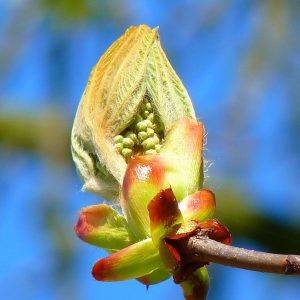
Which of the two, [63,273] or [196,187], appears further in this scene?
[63,273]

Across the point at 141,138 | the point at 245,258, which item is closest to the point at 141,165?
the point at 141,138

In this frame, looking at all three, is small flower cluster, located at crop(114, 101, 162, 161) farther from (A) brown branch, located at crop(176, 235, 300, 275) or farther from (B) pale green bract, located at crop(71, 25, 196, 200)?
(A) brown branch, located at crop(176, 235, 300, 275)

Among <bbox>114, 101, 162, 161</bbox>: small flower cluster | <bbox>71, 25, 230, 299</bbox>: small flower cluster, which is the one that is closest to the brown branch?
<bbox>71, 25, 230, 299</bbox>: small flower cluster

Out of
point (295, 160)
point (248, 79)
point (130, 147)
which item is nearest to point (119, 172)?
point (130, 147)

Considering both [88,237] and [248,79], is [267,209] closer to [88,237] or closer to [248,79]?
[248,79]

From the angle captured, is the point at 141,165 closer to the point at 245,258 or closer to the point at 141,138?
the point at 141,138

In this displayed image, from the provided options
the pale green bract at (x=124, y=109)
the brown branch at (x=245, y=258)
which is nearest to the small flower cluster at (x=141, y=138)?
the pale green bract at (x=124, y=109)
